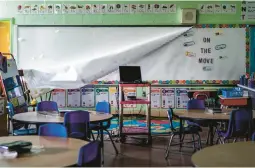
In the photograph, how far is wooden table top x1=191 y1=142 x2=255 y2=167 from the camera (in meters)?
2.90

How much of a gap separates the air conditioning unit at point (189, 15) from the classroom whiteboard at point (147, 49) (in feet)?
0.64

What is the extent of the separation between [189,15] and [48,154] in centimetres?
650

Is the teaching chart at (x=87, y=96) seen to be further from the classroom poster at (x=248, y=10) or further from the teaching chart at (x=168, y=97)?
the classroom poster at (x=248, y=10)

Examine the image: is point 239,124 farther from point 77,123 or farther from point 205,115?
point 77,123

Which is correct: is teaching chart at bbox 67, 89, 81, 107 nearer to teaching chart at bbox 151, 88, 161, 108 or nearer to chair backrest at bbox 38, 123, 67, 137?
teaching chart at bbox 151, 88, 161, 108

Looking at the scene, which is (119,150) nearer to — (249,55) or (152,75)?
(152,75)

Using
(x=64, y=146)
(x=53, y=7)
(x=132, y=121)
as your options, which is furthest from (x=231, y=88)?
(x=64, y=146)

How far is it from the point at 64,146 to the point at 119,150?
2995 millimetres

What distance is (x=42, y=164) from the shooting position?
9.34ft

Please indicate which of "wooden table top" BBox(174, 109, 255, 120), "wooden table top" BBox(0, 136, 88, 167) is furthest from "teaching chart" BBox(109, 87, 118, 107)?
"wooden table top" BBox(0, 136, 88, 167)

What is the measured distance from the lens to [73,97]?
9250mm

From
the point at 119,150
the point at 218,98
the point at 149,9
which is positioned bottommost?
the point at 119,150

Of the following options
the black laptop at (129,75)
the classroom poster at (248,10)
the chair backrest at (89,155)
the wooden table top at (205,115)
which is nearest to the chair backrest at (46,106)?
the black laptop at (129,75)

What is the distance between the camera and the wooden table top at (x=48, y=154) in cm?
287
